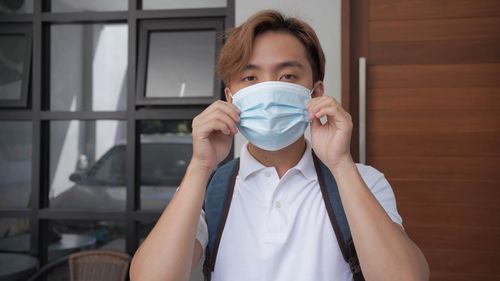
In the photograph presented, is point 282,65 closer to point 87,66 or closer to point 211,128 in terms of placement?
point 211,128

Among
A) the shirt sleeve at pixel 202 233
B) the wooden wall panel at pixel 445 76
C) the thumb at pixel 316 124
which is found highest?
the wooden wall panel at pixel 445 76

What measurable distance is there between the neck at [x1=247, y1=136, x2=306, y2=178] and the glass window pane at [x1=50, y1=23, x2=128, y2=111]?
1.75 meters

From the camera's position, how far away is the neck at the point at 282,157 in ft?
4.27

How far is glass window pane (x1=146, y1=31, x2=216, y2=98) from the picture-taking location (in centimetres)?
265

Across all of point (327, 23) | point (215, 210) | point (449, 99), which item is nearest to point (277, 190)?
point (215, 210)

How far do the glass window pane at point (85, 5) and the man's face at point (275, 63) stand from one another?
6.01ft

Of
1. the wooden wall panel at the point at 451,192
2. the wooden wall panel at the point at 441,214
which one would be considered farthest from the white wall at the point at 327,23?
the wooden wall panel at the point at 441,214

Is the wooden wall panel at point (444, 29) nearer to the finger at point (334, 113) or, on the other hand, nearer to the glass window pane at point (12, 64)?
the finger at point (334, 113)

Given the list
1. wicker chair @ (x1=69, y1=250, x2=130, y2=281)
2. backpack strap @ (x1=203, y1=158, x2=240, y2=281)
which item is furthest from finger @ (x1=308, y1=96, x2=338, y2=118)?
wicker chair @ (x1=69, y1=250, x2=130, y2=281)

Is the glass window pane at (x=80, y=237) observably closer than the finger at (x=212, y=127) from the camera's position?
No

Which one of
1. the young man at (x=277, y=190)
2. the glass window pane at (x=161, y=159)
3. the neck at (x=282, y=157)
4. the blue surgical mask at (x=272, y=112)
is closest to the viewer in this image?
the young man at (x=277, y=190)

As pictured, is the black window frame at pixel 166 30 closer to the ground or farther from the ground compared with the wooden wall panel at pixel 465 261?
farther from the ground

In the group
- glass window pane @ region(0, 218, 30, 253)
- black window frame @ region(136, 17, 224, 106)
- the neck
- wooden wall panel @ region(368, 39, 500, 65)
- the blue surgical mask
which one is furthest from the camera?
glass window pane @ region(0, 218, 30, 253)

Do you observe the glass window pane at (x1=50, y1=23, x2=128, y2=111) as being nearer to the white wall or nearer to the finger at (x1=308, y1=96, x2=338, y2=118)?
the white wall
